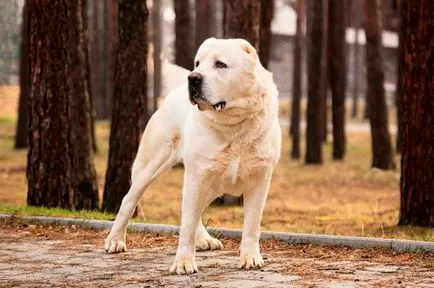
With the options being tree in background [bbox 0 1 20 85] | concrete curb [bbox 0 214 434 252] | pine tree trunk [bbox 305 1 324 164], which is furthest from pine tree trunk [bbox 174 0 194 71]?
tree in background [bbox 0 1 20 85]

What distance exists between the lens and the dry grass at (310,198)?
14.3 m

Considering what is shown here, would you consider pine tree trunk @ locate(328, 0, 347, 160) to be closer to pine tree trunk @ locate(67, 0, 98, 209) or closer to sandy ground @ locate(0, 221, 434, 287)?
pine tree trunk @ locate(67, 0, 98, 209)

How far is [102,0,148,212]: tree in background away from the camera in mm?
13883

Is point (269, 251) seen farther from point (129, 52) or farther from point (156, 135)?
point (129, 52)

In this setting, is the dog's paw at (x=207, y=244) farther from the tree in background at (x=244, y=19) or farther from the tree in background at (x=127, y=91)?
the tree in background at (x=244, y=19)

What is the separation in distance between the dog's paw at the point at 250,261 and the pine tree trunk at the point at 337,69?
887 inches

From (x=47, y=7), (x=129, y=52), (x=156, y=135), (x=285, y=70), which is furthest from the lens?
(x=285, y=70)

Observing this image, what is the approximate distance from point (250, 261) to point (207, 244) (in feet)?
4.22

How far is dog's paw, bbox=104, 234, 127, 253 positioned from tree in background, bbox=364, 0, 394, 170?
1702 centimetres

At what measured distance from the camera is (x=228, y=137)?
758 centimetres

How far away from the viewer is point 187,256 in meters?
7.59

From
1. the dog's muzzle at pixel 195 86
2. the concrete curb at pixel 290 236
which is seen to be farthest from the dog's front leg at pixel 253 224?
the concrete curb at pixel 290 236

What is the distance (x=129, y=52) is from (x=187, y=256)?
6.87m

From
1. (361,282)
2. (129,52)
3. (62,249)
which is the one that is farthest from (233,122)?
(129,52)
